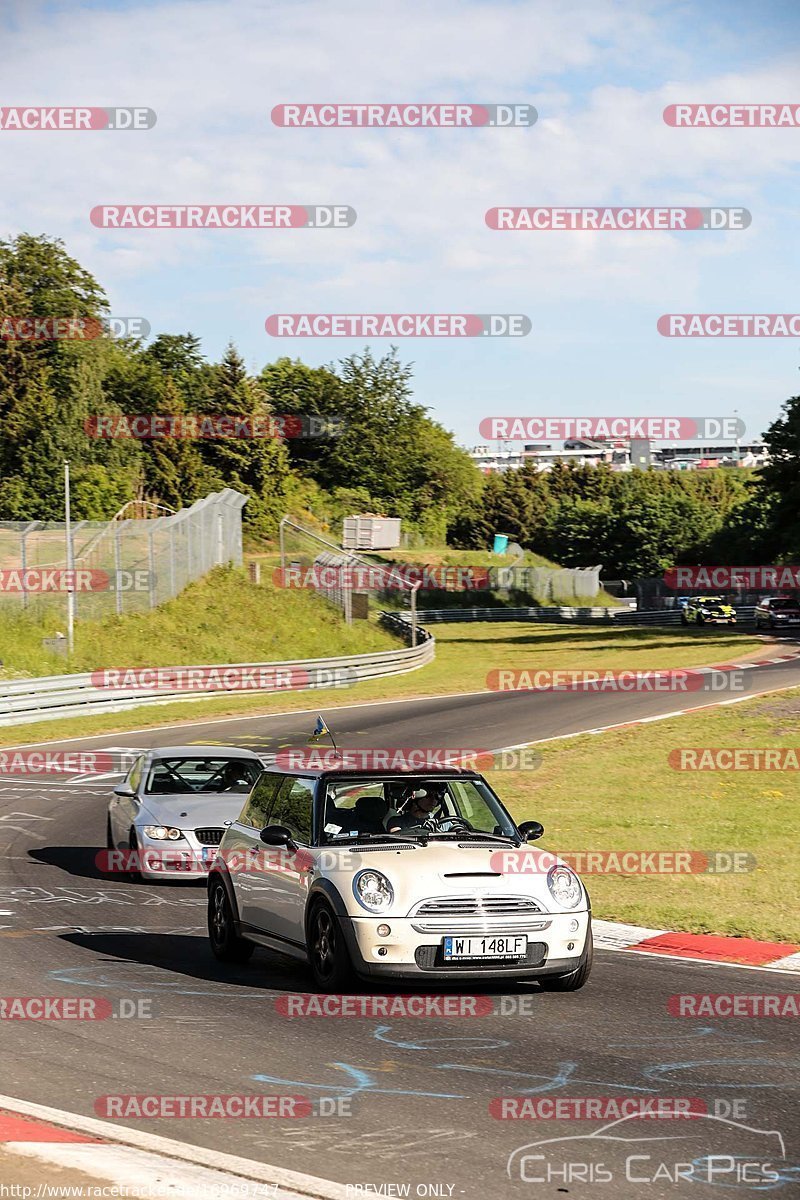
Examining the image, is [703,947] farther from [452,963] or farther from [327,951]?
[327,951]

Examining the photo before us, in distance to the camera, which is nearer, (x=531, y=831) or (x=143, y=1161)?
(x=143, y=1161)

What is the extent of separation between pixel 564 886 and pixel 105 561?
119 ft

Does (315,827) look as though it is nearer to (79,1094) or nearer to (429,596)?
(79,1094)

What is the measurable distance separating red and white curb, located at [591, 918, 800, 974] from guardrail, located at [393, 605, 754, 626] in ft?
232

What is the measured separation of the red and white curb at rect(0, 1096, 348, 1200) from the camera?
561 cm


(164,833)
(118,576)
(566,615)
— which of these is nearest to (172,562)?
(118,576)

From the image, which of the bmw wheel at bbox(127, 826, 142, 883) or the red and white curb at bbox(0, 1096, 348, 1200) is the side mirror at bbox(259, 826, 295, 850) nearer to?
the red and white curb at bbox(0, 1096, 348, 1200)

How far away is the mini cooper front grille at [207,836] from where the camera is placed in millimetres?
15109

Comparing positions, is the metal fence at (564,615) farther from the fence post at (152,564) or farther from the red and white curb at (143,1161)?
the red and white curb at (143,1161)

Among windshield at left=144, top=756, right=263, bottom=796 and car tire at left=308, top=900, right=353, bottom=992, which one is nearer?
car tire at left=308, top=900, right=353, bottom=992

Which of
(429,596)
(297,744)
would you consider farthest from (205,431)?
(297,744)

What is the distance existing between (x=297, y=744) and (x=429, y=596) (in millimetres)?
60295

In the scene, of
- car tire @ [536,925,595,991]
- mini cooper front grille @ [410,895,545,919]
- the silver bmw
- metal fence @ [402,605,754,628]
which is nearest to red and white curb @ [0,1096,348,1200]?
mini cooper front grille @ [410,895,545,919]

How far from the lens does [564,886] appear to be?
9609 mm
